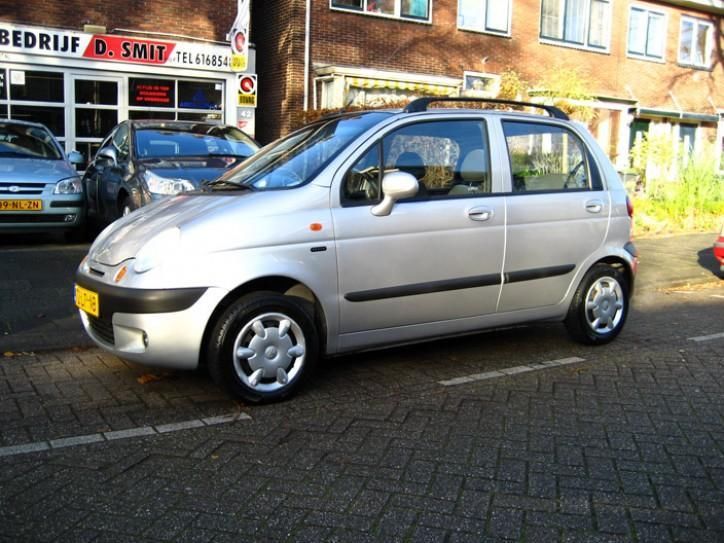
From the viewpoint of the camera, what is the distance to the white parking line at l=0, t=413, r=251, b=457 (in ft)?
13.0

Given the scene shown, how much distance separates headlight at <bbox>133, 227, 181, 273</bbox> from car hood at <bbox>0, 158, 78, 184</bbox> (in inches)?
246

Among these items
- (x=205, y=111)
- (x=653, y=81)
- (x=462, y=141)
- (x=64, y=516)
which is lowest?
(x=64, y=516)

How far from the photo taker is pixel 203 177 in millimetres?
9102

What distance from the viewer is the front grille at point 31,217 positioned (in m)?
9.81

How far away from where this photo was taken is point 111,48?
1590cm

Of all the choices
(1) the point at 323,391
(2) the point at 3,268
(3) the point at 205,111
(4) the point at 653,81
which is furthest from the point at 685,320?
(4) the point at 653,81

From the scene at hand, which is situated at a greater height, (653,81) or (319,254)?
(653,81)

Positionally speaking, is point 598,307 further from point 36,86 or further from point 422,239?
point 36,86

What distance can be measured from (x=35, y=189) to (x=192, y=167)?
2.29 metres

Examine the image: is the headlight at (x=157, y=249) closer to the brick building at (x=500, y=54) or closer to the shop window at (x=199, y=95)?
the brick building at (x=500, y=54)

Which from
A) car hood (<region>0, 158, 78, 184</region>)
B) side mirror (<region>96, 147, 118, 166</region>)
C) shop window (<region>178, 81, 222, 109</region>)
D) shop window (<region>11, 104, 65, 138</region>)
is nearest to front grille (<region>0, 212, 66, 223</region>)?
car hood (<region>0, 158, 78, 184</region>)

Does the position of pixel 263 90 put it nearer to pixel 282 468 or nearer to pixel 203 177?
pixel 203 177

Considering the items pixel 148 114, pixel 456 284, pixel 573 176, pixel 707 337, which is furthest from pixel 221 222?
pixel 148 114

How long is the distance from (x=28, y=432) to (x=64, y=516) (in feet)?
3.62
